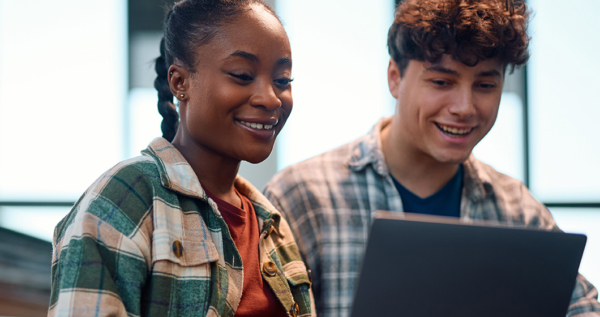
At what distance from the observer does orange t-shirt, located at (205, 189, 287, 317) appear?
0.87 meters

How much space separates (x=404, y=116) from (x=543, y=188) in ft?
5.73

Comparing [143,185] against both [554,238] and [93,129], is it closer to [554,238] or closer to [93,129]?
[554,238]

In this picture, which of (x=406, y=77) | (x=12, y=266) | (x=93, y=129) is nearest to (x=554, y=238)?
(x=406, y=77)

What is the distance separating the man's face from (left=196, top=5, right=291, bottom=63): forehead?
0.53m

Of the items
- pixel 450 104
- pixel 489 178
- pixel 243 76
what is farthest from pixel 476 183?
pixel 243 76

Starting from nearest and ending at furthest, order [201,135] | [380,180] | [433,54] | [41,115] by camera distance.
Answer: [201,135]
[433,54]
[380,180]
[41,115]

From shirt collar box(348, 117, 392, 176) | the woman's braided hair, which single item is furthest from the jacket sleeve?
shirt collar box(348, 117, 392, 176)

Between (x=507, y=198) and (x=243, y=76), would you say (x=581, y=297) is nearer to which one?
(x=507, y=198)

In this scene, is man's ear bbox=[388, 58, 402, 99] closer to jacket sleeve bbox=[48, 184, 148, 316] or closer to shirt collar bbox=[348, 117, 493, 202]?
shirt collar bbox=[348, 117, 493, 202]

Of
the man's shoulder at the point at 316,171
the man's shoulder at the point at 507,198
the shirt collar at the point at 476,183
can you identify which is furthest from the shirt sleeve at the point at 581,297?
the man's shoulder at the point at 316,171

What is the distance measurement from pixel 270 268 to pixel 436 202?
0.64m

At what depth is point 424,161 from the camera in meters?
1.40

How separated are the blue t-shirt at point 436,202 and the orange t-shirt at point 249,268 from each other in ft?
1.83

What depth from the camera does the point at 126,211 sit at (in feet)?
2.47
